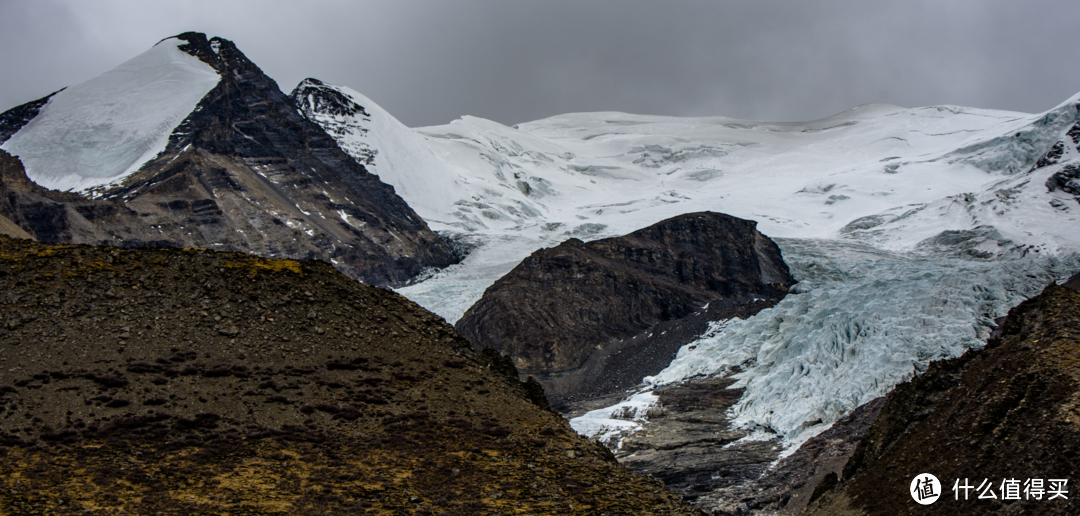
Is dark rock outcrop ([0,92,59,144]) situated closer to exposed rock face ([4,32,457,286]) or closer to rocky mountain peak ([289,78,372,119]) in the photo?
exposed rock face ([4,32,457,286])

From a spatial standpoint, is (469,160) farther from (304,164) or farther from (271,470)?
(271,470)

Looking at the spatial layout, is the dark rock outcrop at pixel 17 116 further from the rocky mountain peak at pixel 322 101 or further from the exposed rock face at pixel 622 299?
the exposed rock face at pixel 622 299

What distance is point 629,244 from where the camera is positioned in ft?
267

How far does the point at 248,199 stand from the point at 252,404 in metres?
77.8

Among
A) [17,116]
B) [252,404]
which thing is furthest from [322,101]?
[252,404]

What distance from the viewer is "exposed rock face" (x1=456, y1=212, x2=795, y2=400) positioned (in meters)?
61.9

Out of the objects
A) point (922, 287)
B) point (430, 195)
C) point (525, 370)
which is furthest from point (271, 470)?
point (430, 195)

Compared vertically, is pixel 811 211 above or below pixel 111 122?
above

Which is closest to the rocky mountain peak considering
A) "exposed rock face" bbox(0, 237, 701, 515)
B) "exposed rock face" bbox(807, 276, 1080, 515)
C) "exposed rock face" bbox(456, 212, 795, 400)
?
"exposed rock face" bbox(456, 212, 795, 400)

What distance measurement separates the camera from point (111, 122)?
93.4m

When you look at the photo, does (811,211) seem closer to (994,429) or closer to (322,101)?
(322,101)

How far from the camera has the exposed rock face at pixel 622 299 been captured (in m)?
61.9

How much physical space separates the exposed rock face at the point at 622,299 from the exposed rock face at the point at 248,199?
924 inches

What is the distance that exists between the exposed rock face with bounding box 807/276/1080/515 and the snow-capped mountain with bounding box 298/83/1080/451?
21.9 metres
